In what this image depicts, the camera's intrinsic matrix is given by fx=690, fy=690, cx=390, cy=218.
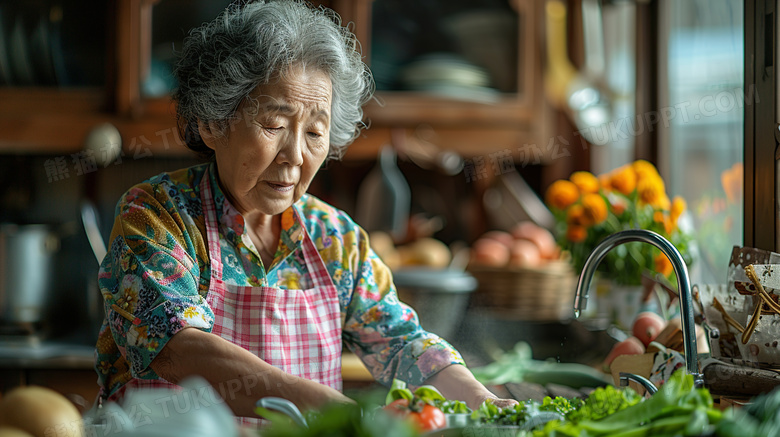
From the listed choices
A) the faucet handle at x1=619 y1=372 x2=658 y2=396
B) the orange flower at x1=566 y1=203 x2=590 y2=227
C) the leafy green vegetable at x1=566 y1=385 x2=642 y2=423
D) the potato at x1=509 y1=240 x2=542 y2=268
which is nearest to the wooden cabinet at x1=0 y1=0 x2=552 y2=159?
the potato at x1=509 y1=240 x2=542 y2=268

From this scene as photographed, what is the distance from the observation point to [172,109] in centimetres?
224

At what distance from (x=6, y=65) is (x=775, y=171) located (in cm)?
232

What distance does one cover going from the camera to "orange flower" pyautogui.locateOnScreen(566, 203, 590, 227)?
1876 mm

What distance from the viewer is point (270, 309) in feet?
3.87

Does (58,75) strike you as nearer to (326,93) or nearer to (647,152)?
(326,93)

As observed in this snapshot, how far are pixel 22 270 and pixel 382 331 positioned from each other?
1512 mm

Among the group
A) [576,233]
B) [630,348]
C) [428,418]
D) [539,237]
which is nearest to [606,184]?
[576,233]

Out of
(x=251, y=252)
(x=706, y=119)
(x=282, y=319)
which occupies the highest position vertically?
(x=706, y=119)

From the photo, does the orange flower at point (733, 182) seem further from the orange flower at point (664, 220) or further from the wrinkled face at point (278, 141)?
the wrinkled face at point (278, 141)

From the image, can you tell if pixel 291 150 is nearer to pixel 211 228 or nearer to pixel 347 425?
pixel 211 228

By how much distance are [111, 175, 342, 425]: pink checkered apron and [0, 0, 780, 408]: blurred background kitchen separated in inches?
28.7

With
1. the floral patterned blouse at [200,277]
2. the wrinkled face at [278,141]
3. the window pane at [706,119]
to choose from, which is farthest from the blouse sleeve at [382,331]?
the window pane at [706,119]

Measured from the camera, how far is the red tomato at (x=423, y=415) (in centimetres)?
77

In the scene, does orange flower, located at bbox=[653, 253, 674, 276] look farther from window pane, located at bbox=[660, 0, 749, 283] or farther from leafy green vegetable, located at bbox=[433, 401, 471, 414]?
leafy green vegetable, located at bbox=[433, 401, 471, 414]
